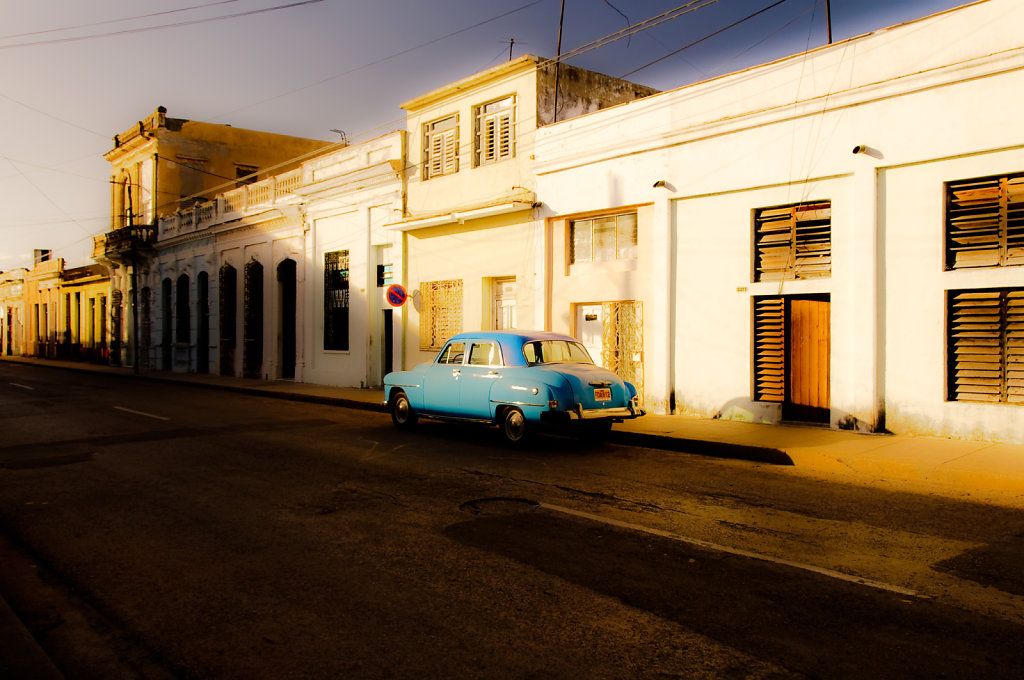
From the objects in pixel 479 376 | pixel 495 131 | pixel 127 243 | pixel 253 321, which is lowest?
pixel 479 376

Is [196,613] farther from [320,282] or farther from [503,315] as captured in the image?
[320,282]

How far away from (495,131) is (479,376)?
31.7ft

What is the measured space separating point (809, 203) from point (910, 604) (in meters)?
9.65

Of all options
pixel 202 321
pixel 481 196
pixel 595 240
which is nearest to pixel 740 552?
pixel 595 240

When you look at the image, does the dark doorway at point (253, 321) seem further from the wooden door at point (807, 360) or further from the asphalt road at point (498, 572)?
the wooden door at point (807, 360)

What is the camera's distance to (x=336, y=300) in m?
24.4

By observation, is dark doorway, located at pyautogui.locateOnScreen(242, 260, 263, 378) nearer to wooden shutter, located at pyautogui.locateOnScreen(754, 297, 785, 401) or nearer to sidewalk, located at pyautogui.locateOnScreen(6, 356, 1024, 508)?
sidewalk, located at pyautogui.locateOnScreen(6, 356, 1024, 508)

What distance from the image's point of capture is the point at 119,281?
139 ft

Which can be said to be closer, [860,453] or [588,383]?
[860,453]

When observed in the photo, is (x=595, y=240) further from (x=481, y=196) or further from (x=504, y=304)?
(x=481, y=196)

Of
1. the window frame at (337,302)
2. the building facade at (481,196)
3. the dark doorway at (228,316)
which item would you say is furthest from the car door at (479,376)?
the dark doorway at (228,316)

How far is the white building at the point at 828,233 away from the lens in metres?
10.7

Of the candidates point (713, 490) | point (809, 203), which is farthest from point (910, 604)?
point (809, 203)

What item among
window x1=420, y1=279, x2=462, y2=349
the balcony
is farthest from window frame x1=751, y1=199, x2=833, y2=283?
the balcony
